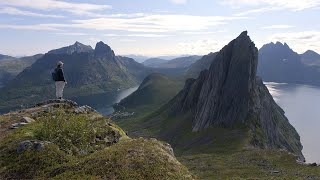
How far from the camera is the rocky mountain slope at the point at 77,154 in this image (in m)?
21.5

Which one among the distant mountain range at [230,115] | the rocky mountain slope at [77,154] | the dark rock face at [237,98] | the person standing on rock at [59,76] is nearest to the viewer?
the rocky mountain slope at [77,154]

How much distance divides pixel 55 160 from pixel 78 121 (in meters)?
4.66

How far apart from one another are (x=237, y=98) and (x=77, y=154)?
5018 inches

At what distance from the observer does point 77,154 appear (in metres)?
25.0

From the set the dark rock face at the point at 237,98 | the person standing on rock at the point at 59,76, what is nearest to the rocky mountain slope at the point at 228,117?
the dark rock face at the point at 237,98

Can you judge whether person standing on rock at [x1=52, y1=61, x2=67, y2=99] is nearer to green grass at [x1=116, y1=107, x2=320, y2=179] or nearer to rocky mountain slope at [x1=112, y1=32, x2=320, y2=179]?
green grass at [x1=116, y1=107, x2=320, y2=179]

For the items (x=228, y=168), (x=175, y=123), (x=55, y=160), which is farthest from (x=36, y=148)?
(x=175, y=123)

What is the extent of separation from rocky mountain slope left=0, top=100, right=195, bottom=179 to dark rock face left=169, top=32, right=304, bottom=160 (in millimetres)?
107605

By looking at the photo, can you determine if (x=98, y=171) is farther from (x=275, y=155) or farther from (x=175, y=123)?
(x=175, y=123)

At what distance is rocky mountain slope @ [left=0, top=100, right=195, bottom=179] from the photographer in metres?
21.5

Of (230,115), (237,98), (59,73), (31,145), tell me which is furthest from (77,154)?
(237,98)

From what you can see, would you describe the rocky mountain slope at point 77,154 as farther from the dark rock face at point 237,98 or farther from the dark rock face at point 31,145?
the dark rock face at point 237,98

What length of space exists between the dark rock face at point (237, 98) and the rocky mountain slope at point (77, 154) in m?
108

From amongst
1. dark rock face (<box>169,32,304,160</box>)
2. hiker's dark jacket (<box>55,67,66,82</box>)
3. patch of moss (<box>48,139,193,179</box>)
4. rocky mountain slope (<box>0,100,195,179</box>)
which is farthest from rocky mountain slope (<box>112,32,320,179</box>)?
patch of moss (<box>48,139,193,179</box>)
